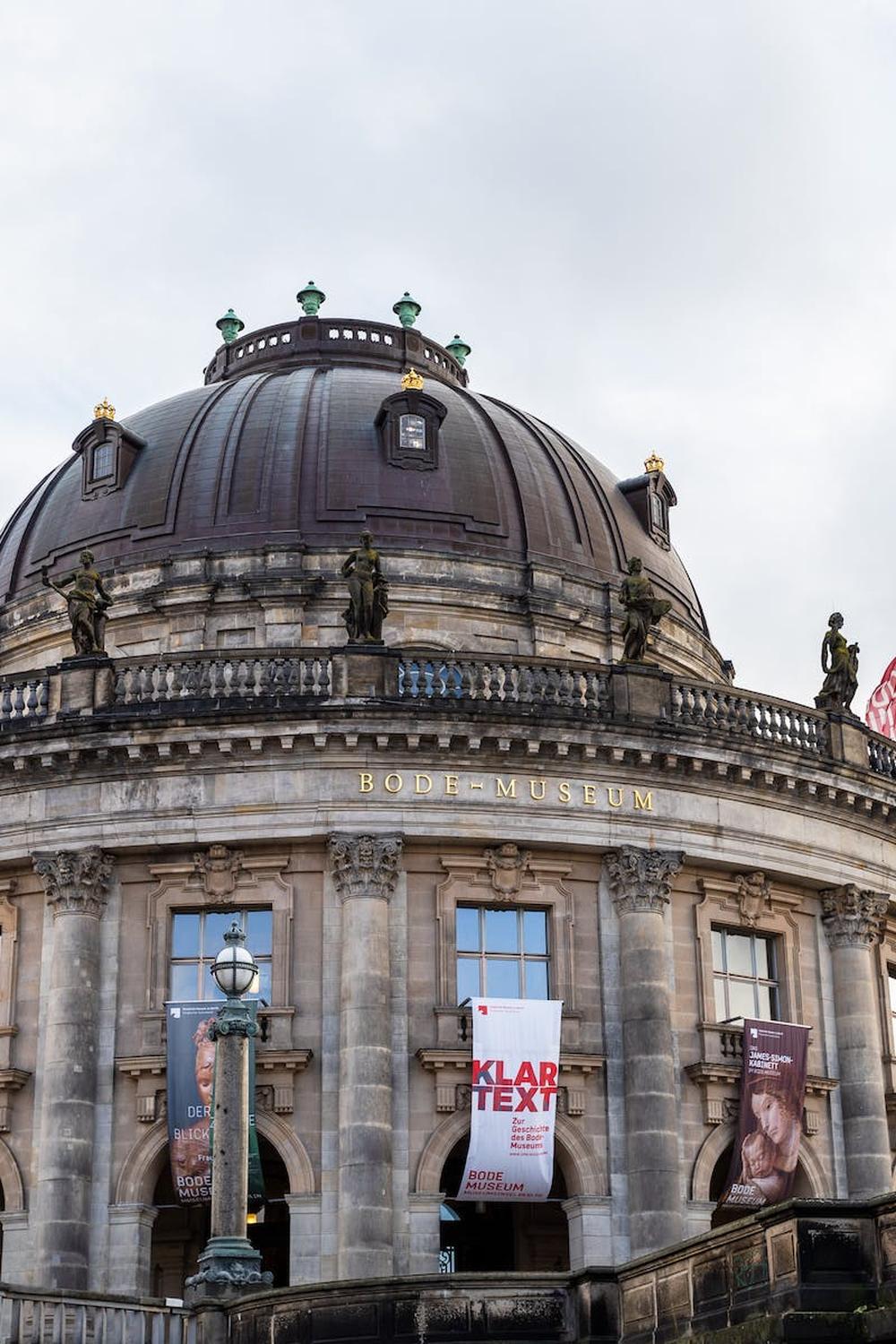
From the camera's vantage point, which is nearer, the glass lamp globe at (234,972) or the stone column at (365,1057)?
the glass lamp globe at (234,972)

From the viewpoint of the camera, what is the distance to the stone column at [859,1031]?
38.7 m

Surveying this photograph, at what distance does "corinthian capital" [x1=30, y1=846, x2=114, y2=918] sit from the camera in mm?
37250

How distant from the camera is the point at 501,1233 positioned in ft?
130

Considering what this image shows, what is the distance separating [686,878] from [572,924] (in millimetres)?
2424

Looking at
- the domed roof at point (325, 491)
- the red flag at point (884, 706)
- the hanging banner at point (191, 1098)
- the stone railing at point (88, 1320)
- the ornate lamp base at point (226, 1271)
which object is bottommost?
the stone railing at point (88, 1320)

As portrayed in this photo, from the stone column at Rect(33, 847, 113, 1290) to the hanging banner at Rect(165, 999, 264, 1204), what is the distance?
1.46 metres

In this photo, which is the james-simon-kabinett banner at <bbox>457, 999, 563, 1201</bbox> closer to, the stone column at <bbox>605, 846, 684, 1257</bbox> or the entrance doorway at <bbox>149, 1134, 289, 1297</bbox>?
the stone column at <bbox>605, 846, 684, 1257</bbox>

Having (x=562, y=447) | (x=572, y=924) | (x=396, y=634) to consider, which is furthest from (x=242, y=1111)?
(x=562, y=447)

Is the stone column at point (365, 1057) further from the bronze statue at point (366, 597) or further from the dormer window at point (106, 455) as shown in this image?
the dormer window at point (106, 455)

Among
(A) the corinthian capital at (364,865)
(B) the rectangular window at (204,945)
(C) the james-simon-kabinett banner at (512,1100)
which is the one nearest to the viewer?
(C) the james-simon-kabinett banner at (512,1100)

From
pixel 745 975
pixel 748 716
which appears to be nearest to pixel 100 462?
pixel 748 716

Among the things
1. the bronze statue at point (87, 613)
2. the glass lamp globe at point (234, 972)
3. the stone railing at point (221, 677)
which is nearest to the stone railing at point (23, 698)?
the bronze statue at point (87, 613)

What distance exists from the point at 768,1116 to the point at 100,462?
22290 millimetres

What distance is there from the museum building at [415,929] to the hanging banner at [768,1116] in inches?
14.4
